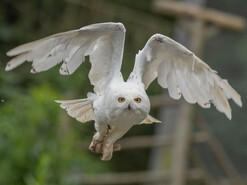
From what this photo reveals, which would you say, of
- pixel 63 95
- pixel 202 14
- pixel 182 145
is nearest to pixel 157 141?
pixel 182 145

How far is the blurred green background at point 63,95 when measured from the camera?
413cm

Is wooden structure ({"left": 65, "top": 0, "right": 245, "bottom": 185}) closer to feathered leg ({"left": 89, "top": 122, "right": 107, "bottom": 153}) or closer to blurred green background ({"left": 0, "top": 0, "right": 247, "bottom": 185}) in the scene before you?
blurred green background ({"left": 0, "top": 0, "right": 247, "bottom": 185})

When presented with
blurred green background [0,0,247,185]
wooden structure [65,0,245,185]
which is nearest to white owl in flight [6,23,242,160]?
blurred green background [0,0,247,185]

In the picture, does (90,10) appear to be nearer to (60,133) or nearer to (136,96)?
(60,133)

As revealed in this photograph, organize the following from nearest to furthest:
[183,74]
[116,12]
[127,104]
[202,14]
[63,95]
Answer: [127,104] → [183,74] → [202,14] → [63,95] → [116,12]

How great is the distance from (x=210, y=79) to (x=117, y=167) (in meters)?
4.24

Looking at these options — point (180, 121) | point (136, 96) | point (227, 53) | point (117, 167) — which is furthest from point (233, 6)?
point (136, 96)

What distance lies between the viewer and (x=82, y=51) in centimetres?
225

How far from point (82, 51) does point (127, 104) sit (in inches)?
15.4

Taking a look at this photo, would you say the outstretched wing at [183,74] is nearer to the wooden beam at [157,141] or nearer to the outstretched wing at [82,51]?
the outstretched wing at [82,51]

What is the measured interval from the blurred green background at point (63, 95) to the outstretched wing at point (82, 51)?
1.46 metres

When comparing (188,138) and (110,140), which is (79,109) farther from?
(188,138)

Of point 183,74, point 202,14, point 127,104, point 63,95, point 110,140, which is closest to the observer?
point 127,104

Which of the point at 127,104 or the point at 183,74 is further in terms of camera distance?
the point at 183,74
